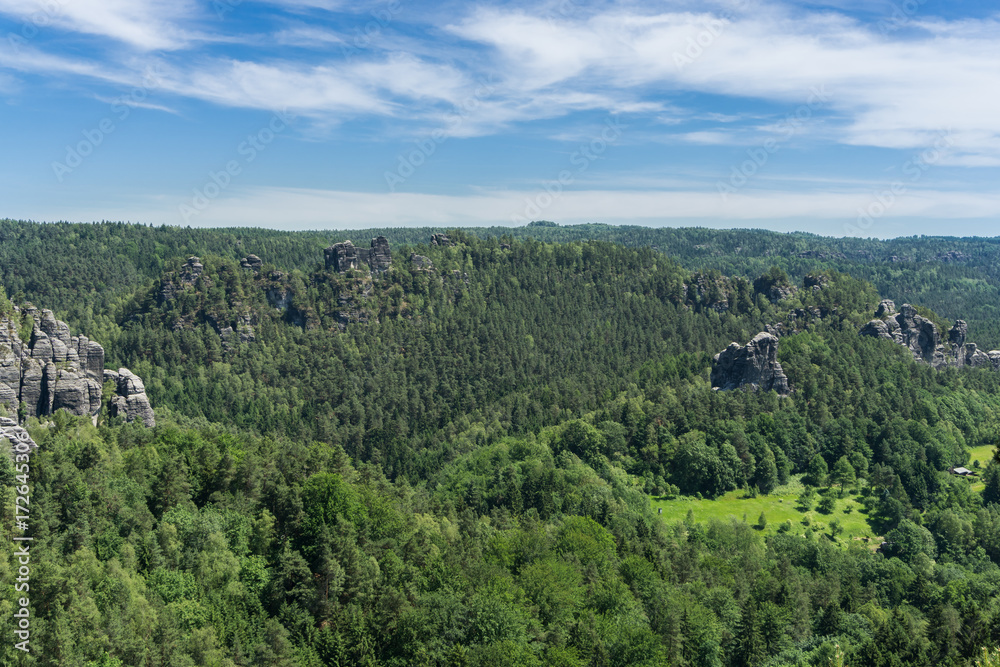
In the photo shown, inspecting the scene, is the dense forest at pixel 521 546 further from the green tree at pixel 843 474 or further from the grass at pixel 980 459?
the grass at pixel 980 459

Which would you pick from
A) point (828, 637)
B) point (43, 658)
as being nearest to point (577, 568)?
point (828, 637)

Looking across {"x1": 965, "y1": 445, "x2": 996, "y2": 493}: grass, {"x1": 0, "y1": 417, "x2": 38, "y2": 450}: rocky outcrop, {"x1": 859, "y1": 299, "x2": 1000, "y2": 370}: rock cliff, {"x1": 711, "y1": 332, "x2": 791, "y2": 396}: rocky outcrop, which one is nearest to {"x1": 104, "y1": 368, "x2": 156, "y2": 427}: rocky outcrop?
{"x1": 0, "y1": 417, "x2": 38, "y2": 450}: rocky outcrop

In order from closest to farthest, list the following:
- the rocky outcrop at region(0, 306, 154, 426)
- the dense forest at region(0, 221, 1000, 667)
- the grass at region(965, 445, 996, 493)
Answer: the dense forest at region(0, 221, 1000, 667) → the rocky outcrop at region(0, 306, 154, 426) → the grass at region(965, 445, 996, 493)

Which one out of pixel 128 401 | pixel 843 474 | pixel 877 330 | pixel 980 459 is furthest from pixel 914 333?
pixel 128 401

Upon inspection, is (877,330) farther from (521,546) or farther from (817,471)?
(521,546)

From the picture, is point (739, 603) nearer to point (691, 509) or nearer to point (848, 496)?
point (691, 509)

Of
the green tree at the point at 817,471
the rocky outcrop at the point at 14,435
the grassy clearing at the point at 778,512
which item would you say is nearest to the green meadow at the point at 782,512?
the grassy clearing at the point at 778,512

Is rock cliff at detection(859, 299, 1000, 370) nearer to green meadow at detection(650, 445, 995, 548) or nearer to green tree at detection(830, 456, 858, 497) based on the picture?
green tree at detection(830, 456, 858, 497)
